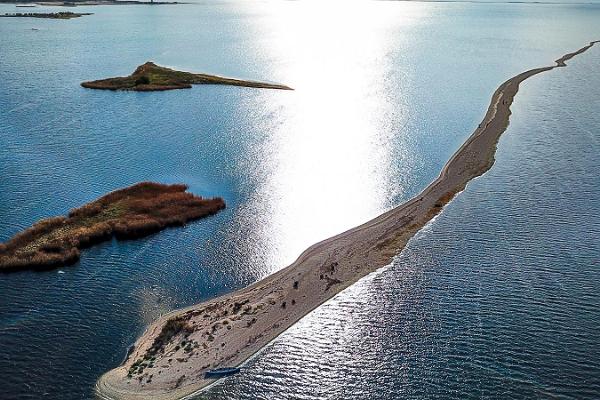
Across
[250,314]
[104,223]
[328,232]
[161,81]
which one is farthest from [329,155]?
[161,81]

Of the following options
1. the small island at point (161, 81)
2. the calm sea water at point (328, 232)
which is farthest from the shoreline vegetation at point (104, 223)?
the small island at point (161, 81)

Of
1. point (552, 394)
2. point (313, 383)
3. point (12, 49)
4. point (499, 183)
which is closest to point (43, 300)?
point (313, 383)

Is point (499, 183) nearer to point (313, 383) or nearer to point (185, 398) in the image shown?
point (313, 383)

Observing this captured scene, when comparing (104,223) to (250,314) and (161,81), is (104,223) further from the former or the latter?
(161,81)

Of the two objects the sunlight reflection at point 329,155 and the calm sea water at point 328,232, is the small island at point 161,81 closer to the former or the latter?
the calm sea water at point 328,232

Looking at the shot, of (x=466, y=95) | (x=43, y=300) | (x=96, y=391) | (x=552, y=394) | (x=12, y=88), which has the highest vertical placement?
(x=12, y=88)

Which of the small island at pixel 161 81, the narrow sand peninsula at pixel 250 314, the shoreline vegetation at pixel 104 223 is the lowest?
the narrow sand peninsula at pixel 250 314

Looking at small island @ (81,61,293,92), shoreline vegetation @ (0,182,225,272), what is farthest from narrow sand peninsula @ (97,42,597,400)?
small island @ (81,61,293,92)
